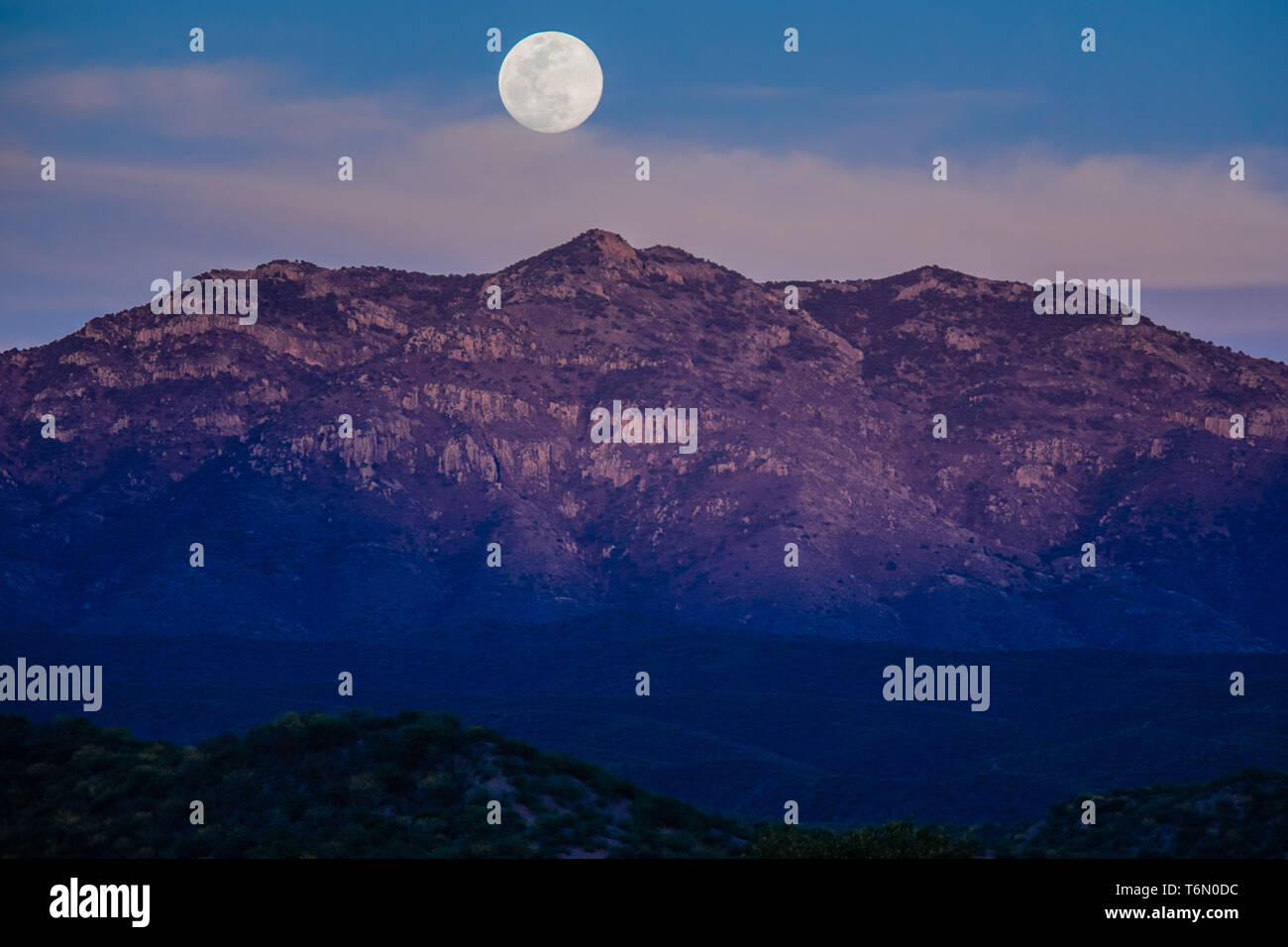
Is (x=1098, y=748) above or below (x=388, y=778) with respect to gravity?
below

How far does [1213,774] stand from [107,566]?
14331cm

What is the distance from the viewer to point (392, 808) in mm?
46812

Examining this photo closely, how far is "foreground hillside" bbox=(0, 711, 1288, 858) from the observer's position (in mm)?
43625

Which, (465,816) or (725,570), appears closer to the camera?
(465,816)

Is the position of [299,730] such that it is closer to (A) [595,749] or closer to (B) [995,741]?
(A) [595,749]

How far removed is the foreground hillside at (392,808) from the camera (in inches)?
1718

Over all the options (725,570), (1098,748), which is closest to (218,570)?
(725,570)

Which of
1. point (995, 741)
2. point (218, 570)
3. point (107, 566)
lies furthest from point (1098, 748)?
point (107, 566)

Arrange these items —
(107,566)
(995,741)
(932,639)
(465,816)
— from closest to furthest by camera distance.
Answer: (465,816) < (995,741) < (932,639) < (107,566)

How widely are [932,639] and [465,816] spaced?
144m

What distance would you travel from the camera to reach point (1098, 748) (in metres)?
135

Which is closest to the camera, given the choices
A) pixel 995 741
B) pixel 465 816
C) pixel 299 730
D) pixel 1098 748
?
pixel 465 816

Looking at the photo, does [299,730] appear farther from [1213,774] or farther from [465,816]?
[1213,774]
